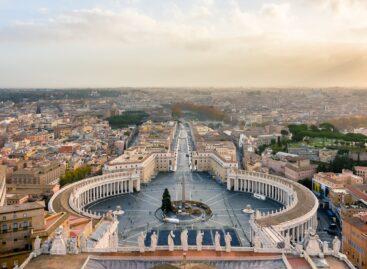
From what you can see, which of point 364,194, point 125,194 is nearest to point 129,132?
point 125,194

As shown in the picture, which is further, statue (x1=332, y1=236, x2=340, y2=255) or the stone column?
the stone column

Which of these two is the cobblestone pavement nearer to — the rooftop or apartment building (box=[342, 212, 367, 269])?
apartment building (box=[342, 212, 367, 269])

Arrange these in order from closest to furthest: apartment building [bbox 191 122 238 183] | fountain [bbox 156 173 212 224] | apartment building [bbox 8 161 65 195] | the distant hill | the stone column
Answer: fountain [bbox 156 173 212 224], apartment building [bbox 8 161 65 195], the stone column, apartment building [bbox 191 122 238 183], the distant hill

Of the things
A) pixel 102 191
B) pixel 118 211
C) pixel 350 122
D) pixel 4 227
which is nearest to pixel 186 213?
pixel 118 211

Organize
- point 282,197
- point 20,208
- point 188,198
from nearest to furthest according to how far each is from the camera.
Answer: point 20,208 → point 282,197 → point 188,198

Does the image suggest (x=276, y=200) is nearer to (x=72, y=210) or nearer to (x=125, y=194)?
(x=125, y=194)

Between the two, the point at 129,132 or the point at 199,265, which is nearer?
the point at 199,265

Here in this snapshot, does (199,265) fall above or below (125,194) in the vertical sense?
above

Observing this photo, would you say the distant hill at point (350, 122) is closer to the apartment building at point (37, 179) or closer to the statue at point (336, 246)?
the apartment building at point (37, 179)

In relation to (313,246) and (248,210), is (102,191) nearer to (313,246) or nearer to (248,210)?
(248,210)

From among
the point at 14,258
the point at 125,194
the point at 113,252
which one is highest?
the point at 113,252

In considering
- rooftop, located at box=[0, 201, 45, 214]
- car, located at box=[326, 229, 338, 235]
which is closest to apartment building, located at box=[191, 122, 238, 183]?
car, located at box=[326, 229, 338, 235]
